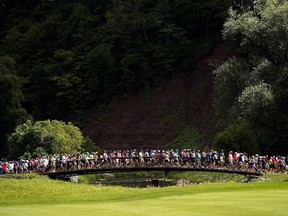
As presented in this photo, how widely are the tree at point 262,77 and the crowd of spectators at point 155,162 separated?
305 cm

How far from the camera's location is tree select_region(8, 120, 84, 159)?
58.5 meters

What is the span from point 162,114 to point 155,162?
27312 millimetres

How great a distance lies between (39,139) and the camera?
192ft

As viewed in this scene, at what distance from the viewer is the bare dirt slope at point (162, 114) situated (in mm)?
77000

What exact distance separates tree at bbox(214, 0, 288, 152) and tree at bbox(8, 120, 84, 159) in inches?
671

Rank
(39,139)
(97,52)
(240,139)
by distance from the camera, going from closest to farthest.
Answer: (240,139)
(39,139)
(97,52)

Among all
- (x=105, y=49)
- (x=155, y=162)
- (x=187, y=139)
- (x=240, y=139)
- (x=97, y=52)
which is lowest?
(x=155, y=162)

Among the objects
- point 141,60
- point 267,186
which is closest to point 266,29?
point 267,186

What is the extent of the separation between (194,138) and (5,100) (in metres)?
24.5

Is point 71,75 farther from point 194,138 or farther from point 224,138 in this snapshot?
point 224,138

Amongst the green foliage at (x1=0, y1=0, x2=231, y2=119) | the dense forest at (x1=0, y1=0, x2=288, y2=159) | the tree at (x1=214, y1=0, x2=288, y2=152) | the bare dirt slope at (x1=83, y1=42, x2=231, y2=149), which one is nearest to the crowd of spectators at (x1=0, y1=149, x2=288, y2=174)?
the tree at (x1=214, y1=0, x2=288, y2=152)

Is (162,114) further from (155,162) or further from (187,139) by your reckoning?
(155,162)

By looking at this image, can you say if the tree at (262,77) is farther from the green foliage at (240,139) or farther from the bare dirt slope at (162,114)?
the bare dirt slope at (162,114)

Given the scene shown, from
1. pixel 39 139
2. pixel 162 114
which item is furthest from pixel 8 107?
pixel 162 114
